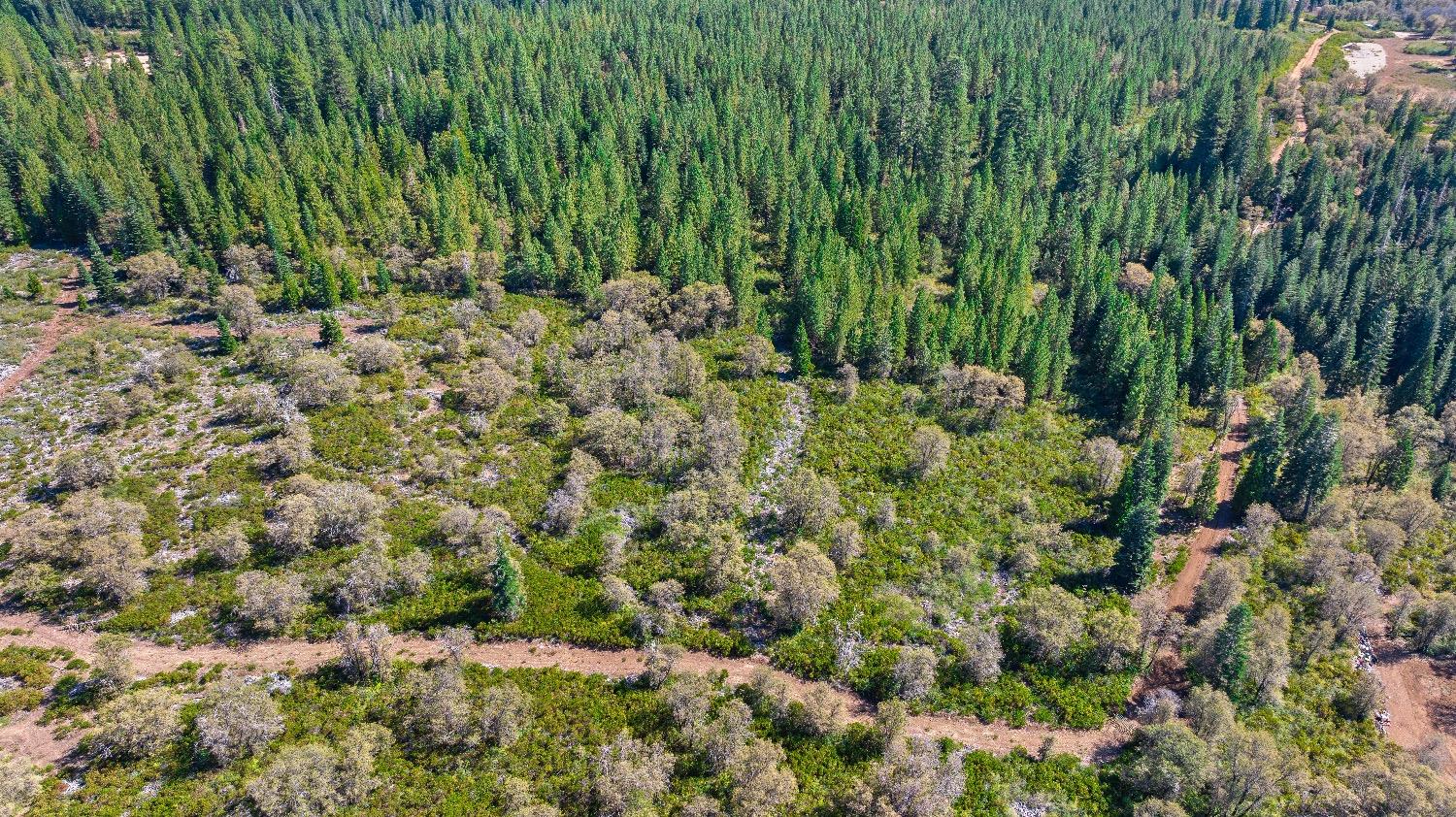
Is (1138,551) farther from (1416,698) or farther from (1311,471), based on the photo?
(1311,471)

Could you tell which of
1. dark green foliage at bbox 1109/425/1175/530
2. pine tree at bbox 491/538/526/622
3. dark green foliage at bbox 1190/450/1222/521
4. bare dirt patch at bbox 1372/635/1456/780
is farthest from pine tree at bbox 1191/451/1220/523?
pine tree at bbox 491/538/526/622

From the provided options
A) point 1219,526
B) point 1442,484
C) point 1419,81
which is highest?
point 1419,81

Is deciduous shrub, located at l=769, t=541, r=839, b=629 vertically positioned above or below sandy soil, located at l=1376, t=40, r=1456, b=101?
below

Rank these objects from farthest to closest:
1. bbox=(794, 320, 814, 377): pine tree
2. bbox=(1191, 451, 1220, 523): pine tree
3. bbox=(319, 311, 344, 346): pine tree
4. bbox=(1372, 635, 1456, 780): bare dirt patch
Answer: bbox=(794, 320, 814, 377): pine tree, bbox=(319, 311, 344, 346): pine tree, bbox=(1191, 451, 1220, 523): pine tree, bbox=(1372, 635, 1456, 780): bare dirt patch

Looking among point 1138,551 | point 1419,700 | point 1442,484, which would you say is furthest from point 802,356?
point 1442,484

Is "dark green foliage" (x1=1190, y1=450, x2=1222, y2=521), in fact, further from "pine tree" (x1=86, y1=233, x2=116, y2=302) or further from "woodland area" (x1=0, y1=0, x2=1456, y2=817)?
"pine tree" (x1=86, y1=233, x2=116, y2=302)

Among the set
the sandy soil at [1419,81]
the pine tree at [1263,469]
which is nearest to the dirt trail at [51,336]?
the pine tree at [1263,469]

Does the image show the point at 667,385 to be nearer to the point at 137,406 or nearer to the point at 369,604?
the point at 369,604
